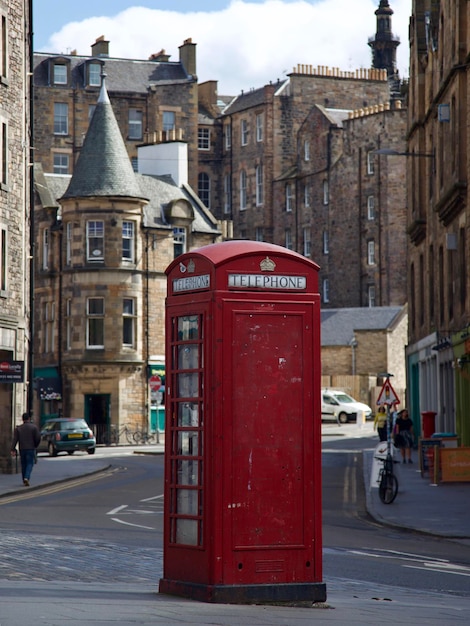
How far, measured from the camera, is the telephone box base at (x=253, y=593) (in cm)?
947

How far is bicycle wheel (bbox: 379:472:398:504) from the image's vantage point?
77.1ft

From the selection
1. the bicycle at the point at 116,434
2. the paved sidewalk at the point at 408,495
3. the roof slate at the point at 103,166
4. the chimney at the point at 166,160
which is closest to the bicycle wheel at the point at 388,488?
the paved sidewalk at the point at 408,495

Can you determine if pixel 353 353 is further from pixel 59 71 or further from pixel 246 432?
pixel 246 432

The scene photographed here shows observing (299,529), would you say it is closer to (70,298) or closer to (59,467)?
(59,467)

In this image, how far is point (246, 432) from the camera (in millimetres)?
9648

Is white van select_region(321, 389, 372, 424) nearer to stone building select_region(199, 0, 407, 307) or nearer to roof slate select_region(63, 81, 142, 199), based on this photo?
A: roof slate select_region(63, 81, 142, 199)

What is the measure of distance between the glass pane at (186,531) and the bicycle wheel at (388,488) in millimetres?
14001

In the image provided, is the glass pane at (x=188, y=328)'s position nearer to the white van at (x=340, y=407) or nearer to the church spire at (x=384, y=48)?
the white van at (x=340, y=407)

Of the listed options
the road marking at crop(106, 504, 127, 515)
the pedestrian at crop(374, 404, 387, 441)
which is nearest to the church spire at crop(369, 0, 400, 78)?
the pedestrian at crop(374, 404, 387, 441)

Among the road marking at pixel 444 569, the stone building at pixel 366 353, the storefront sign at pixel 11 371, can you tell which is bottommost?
the road marking at pixel 444 569

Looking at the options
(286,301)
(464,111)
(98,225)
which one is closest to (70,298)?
(98,225)

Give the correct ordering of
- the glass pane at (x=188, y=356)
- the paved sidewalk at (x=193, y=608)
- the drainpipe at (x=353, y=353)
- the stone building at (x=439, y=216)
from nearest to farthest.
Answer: the paved sidewalk at (x=193, y=608)
the glass pane at (x=188, y=356)
the stone building at (x=439, y=216)
the drainpipe at (x=353, y=353)

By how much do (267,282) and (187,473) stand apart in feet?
5.26

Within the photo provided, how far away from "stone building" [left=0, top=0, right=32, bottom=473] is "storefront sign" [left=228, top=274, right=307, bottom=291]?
2215 centimetres
